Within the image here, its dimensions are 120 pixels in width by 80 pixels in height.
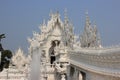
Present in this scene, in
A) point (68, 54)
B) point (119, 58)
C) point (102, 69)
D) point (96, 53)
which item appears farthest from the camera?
point (68, 54)

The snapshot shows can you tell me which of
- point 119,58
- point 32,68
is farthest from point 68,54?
point 119,58

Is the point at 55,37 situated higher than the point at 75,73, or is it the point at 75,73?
the point at 55,37

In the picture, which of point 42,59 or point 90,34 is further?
point 42,59

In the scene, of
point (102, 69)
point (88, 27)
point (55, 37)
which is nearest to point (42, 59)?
point (55, 37)

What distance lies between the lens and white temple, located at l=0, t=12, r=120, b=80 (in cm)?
1257

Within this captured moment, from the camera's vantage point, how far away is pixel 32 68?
25.3 meters

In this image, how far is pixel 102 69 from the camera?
41.2 feet

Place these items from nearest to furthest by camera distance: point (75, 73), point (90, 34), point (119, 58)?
point (119, 58)
point (75, 73)
point (90, 34)

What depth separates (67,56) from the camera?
814 inches

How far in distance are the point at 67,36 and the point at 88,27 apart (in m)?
1.98

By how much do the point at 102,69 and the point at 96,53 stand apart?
5.25 feet

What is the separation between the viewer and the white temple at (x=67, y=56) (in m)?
12.6

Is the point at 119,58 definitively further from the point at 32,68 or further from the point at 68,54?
the point at 32,68

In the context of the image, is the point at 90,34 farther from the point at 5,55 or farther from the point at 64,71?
the point at 5,55
